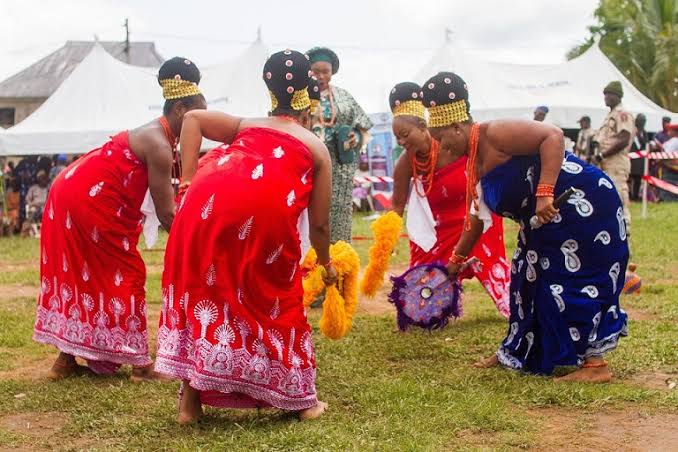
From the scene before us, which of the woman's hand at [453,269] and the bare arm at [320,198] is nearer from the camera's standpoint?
the bare arm at [320,198]

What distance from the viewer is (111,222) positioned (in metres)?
4.92

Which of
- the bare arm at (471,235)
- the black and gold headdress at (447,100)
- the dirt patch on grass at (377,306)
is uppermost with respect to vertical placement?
the black and gold headdress at (447,100)

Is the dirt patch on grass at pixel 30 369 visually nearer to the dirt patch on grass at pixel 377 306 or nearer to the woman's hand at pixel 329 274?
the woman's hand at pixel 329 274

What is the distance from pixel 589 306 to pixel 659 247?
6700 mm

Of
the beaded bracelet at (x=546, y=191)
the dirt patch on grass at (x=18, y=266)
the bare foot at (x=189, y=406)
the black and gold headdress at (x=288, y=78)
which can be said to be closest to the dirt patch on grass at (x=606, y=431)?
the beaded bracelet at (x=546, y=191)

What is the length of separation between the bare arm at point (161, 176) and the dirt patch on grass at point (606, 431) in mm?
2282

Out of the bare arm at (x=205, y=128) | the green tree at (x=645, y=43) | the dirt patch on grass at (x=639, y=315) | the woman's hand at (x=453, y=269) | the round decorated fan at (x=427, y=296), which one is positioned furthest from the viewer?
the green tree at (x=645, y=43)

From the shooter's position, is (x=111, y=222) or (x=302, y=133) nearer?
(x=302, y=133)

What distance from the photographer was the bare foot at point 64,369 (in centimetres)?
512

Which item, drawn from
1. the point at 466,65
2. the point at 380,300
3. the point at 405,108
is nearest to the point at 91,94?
the point at 466,65

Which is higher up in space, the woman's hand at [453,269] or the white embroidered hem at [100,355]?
the woman's hand at [453,269]

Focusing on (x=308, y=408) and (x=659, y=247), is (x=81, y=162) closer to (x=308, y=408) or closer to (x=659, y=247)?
(x=308, y=408)

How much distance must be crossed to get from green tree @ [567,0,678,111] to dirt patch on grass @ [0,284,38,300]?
A: 2742 centimetres

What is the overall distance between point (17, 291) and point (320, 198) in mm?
5959
